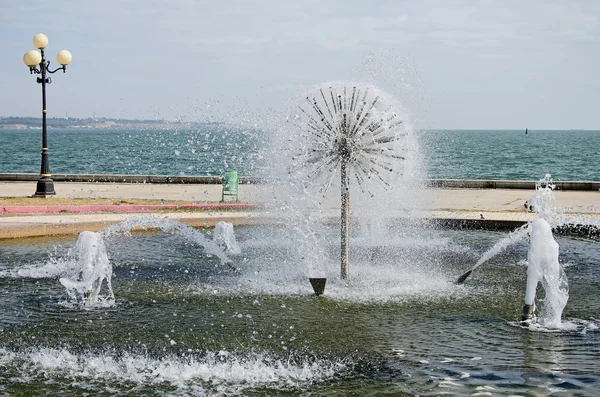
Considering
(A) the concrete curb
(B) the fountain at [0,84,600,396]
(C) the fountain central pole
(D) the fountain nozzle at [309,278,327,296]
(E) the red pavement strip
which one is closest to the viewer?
(B) the fountain at [0,84,600,396]

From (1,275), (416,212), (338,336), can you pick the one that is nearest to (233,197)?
(416,212)

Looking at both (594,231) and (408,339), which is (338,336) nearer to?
(408,339)

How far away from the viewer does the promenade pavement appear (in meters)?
16.9

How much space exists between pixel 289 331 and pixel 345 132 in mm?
3500

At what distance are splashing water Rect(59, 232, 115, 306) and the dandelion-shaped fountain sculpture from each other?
312cm

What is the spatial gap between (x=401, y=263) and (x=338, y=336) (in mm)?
5101

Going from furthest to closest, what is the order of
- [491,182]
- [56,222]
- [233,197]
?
[491,182], [233,197], [56,222]

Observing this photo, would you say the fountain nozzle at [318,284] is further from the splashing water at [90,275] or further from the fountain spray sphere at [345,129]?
the splashing water at [90,275]

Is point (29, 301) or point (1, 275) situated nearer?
point (29, 301)

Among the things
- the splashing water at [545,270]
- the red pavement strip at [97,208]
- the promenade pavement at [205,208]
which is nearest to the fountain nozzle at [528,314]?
the splashing water at [545,270]

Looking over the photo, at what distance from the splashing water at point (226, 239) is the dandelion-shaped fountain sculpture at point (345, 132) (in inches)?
148

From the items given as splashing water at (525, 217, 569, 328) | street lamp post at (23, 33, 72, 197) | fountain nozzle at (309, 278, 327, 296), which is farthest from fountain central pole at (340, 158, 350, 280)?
street lamp post at (23, 33, 72, 197)

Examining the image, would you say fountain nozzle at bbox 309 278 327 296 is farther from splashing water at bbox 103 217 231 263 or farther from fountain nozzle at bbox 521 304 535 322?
splashing water at bbox 103 217 231 263

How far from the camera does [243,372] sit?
7.66 m
